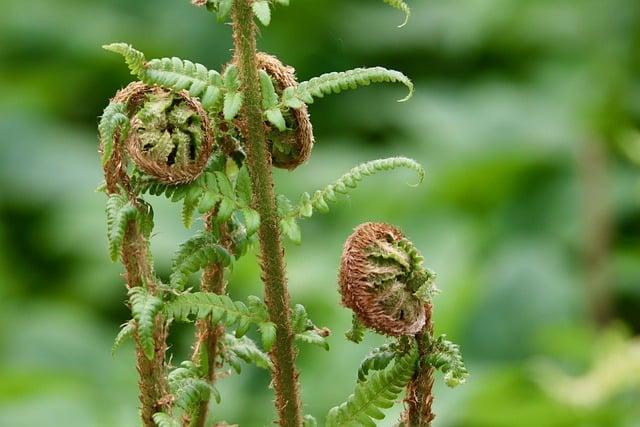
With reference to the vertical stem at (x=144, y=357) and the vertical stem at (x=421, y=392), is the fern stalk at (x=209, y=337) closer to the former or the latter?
the vertical stem at (x=144, y=357)

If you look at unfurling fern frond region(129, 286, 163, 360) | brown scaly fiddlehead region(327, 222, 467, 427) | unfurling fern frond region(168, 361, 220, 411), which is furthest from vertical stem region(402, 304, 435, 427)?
unfurling fern frond region(129, 286, 163, 360)

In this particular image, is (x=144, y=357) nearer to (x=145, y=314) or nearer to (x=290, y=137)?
(x=145, y=314)

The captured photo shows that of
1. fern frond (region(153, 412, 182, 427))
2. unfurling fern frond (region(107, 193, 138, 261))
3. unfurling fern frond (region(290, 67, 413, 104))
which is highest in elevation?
unfurling fern frond (region(290, 67, 413, 104))

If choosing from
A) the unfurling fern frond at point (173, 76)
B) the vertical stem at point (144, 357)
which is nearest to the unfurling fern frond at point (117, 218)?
the vertical stem at point (144, 357)

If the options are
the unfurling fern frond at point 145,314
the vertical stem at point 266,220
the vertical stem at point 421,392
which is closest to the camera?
the unfurling fern frond at point 145,314

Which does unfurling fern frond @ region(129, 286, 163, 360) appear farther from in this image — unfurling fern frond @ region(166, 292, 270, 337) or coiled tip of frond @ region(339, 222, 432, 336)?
coiled tip of frond @ region(339, 222, 432, 336)

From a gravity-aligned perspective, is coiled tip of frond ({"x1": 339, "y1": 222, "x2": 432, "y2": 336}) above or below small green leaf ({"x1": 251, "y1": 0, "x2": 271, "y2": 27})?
Result: below
